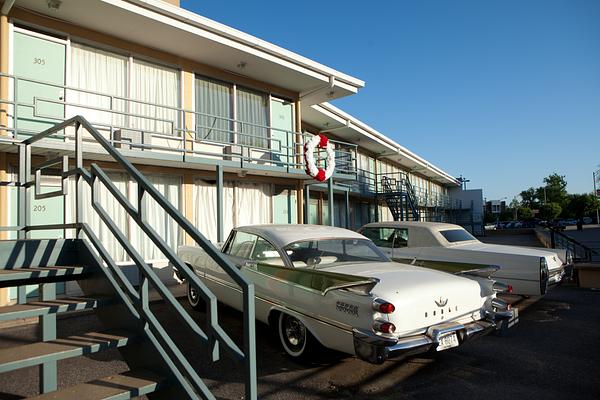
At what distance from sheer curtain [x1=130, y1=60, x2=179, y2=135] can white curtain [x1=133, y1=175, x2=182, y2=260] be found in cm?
124

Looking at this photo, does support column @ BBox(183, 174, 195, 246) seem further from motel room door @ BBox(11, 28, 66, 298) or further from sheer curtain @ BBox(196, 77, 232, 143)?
motel room door @ BBox(11, 28, 66, 298)

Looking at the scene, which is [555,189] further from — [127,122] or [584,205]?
[127,122]

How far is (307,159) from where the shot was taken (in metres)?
11.6

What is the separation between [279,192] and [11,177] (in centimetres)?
717

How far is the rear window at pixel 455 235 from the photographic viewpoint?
27.2ft

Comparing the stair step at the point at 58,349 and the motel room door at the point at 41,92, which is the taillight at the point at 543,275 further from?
the motel room door at the point at 41,92

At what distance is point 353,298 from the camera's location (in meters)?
3.96

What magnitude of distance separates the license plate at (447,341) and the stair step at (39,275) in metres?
3.17

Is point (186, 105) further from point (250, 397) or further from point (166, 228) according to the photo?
point (250, 397)

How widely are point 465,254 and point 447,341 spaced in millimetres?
3869

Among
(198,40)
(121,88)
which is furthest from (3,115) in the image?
(198,40)

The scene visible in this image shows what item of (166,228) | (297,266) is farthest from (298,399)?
(166,228)

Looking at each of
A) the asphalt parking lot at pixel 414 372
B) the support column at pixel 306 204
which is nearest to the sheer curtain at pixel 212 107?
the support column at pixel 306 204

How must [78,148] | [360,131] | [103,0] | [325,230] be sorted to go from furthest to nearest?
[360,131] → [103,0] → [325,230] → [78,148]
